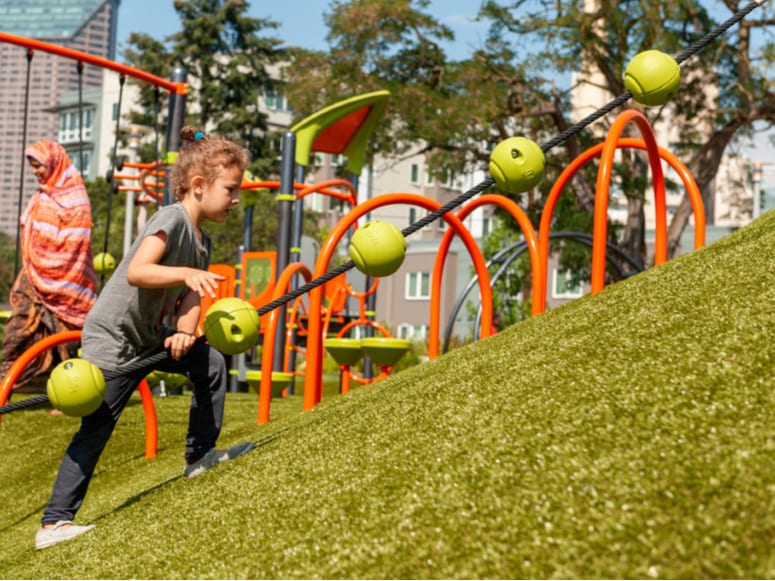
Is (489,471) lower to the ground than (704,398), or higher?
lower

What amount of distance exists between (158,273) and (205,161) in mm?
564

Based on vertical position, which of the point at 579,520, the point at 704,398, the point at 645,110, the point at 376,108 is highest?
the point at 645,110

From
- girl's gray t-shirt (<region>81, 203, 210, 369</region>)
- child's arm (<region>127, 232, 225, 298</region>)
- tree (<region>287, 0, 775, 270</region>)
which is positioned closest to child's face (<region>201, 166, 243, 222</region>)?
girl's gray t-shirt (<region>81, 203, 210, 369</region>)

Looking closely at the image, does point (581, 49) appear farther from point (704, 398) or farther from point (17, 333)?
point (704, 398)

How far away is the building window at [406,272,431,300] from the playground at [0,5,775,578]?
3903 cm

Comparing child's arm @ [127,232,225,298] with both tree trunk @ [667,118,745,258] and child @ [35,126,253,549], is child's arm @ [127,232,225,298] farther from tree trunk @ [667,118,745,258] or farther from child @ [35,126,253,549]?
tree trunk @ [667,118,745,258]

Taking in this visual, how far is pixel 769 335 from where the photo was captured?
9.55 ft

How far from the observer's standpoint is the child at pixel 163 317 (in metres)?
3.66

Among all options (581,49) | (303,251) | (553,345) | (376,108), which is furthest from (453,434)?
(581,49)

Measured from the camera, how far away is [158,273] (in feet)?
11.7

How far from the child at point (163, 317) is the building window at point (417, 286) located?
39911 mm

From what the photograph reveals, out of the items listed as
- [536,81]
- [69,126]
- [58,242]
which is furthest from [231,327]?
[69,126]

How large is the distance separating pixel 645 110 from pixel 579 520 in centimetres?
1992

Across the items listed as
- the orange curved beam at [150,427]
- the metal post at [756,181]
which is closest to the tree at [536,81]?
the metal post at [756,181]
